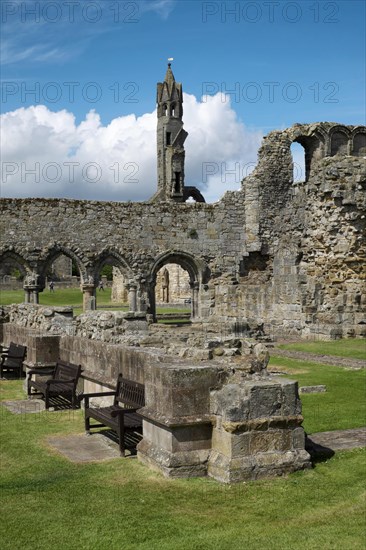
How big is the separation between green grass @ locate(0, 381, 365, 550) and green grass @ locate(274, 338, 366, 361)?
956 centimetres

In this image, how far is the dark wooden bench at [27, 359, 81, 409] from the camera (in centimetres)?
941

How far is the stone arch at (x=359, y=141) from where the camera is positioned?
28531mm

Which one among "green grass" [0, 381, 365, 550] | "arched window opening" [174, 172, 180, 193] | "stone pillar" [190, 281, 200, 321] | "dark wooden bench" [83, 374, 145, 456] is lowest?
"green grass" [0, 381, 365, 550]

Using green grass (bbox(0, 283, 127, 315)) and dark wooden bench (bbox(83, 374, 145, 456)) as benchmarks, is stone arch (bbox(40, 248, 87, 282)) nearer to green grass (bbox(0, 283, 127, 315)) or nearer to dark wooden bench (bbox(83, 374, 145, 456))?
green grass (bbox(0, 283, 127, 315))

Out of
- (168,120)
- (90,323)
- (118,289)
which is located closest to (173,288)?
(118,289)

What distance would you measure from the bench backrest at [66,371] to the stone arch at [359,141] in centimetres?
2103

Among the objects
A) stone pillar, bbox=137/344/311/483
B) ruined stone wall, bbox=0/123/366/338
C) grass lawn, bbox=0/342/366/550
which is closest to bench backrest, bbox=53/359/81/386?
grass lawn, bbox=0/342/366/550

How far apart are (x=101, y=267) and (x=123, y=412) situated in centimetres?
1938

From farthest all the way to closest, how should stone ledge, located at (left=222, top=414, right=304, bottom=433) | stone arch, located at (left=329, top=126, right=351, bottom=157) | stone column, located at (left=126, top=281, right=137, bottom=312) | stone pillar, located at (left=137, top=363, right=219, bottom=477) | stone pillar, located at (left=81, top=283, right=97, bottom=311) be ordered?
stone arch, located at (left=329, top=126, right=351, bottom=157) < stone column, located at (left=126, top=281, right=137, bottom=312) < stone pillar, located at (left=81, top=283, right=97, bottom=311) < stone pillar, located at (left=137, top=363, right=219, bottom=477) < stone ledge, located at (left=222, top=414, right=304, bottom=433)

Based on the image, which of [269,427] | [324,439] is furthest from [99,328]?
[269,427]

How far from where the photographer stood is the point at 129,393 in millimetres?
7562

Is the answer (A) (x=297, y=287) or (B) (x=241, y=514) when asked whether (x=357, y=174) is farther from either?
(B) (x=241, y=514)

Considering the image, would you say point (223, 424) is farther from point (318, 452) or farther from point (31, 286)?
point (31, 286)

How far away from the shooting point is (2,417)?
8961 millimetres
